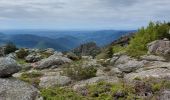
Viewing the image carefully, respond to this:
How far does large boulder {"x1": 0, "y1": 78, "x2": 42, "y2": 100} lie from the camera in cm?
1980

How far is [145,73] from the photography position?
89.1 ft

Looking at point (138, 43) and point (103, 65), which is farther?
point (138, 43)

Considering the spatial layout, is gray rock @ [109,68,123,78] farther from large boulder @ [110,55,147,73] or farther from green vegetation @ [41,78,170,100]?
green vegetation @ [41,78,170,100]

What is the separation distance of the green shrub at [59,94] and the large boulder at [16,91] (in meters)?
0.66

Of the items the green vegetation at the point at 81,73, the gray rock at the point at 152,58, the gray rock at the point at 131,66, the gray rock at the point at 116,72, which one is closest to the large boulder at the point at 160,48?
the gray rock at the point at 152,58

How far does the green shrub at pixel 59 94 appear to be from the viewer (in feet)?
68.3

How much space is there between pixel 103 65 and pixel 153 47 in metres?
8.05

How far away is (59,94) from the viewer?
21844mm

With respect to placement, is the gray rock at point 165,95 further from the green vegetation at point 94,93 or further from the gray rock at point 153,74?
the gray rock at point 153,74

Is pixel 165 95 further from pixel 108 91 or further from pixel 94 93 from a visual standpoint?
pixel 94 93

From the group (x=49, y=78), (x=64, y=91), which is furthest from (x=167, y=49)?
(x=64, y=91)

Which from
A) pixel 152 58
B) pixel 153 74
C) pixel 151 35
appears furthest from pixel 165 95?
pixel 151 35

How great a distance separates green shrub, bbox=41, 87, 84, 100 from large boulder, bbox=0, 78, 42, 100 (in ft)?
2.18

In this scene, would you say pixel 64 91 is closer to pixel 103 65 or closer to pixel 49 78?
pixel 49 78
